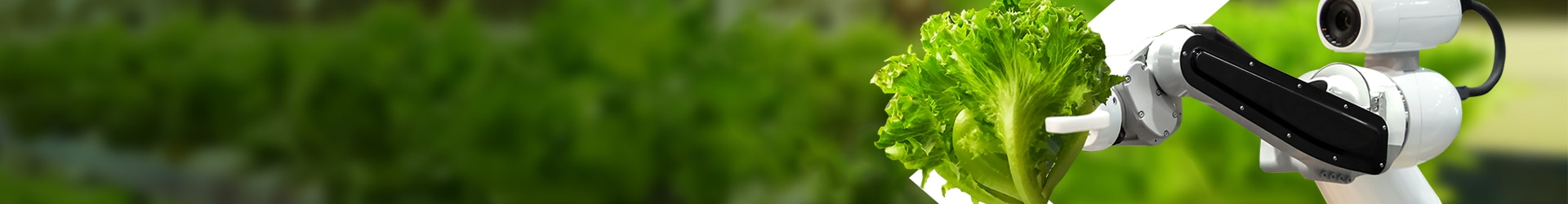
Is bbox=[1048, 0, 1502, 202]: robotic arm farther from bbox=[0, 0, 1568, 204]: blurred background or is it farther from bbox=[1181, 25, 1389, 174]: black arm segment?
bbox=[0, 0, 1568, 204]: blurred background

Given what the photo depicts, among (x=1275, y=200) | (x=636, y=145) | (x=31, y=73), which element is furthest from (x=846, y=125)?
(x=31, y=73)

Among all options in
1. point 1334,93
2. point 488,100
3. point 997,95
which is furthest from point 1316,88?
point 488,100

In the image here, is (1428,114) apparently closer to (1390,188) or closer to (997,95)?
Answer: (1390,188)

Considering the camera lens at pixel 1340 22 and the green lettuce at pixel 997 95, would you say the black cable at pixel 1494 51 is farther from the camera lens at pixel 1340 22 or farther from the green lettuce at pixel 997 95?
the green lettuce at pixel 997 95

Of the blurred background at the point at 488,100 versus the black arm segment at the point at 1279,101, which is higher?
the blurred background at the point at 488,100

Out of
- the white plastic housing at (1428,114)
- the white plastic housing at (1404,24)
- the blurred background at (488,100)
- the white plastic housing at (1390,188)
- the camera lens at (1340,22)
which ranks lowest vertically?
the white plastic housing at (1390,188)

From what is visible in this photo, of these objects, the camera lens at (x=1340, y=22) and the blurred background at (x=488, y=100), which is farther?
the blurred background at (x=488, y=100)

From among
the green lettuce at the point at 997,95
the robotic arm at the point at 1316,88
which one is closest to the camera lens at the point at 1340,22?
the robotic arm at the point at 1316,88

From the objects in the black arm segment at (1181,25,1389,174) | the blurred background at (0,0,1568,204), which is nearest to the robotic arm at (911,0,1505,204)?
the black arm segment at (1181,25,1389,174)
